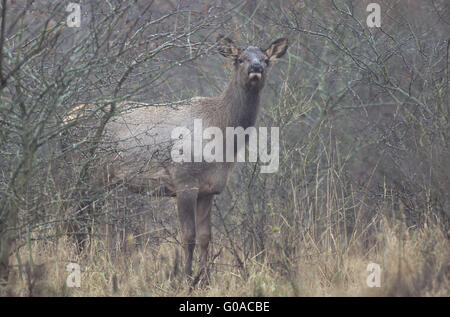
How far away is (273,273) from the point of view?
641 centimetres

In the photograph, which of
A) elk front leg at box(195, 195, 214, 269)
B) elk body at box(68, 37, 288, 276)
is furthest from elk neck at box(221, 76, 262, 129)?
elk front leg at box(195, 195, 214, 269)

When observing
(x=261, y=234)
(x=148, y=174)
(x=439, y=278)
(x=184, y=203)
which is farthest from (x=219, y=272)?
(x=439, y=278)

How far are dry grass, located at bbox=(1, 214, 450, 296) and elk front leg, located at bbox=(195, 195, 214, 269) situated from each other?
121 cm

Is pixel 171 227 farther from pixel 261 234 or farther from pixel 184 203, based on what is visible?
pixel 261 234

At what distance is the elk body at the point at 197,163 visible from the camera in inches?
321

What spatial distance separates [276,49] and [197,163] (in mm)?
1824

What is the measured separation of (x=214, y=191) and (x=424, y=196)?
99.8 inches

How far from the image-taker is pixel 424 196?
7684mm
